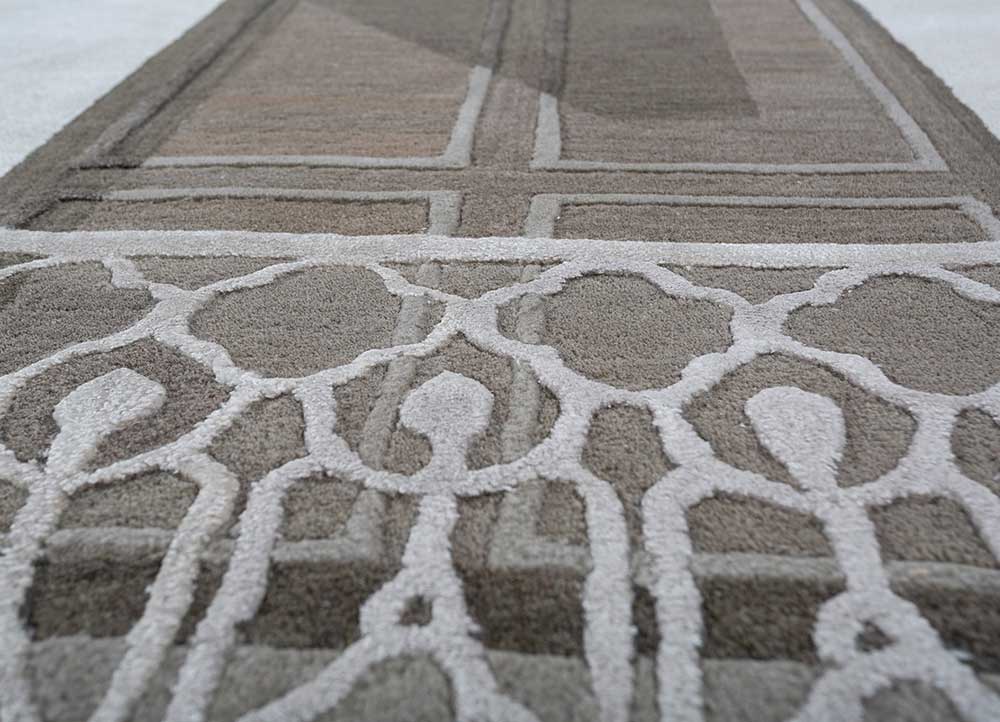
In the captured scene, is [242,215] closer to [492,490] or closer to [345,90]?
[345,90]

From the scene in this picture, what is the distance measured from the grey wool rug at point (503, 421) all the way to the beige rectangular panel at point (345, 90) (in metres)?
0.02

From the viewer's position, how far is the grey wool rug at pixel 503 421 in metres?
0.49

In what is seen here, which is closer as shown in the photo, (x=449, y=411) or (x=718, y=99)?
(x=449, y=411)

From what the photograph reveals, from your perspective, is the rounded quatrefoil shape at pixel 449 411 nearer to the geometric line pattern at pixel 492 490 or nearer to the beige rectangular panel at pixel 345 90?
the geometric line pattern at pixel 492 490

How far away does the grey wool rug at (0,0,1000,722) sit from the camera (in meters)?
0.49

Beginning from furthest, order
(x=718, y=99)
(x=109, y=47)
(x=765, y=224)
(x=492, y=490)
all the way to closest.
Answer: (x=109, y=47) < (x=718, y=99) < (x=765, y=224) < (x=492, y=490)

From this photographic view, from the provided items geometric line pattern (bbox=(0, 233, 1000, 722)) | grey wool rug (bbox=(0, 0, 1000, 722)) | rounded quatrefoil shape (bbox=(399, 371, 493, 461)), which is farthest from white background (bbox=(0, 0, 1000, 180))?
rounded quatrefoil shape (bbox=(399, 371, 493, 461))

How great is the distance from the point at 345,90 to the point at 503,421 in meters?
0.96

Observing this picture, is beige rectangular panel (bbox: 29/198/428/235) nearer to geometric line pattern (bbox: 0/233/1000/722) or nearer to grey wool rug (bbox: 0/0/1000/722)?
grey wool rug (bbox: 0/0/1000/722)

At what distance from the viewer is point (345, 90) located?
142 cm

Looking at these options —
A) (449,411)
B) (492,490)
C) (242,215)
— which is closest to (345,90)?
(242,215)

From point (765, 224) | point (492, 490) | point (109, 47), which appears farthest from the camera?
point (109, 47)

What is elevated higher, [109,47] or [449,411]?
[109,47]

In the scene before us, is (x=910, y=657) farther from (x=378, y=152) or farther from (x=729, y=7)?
(x=729, y=7)
